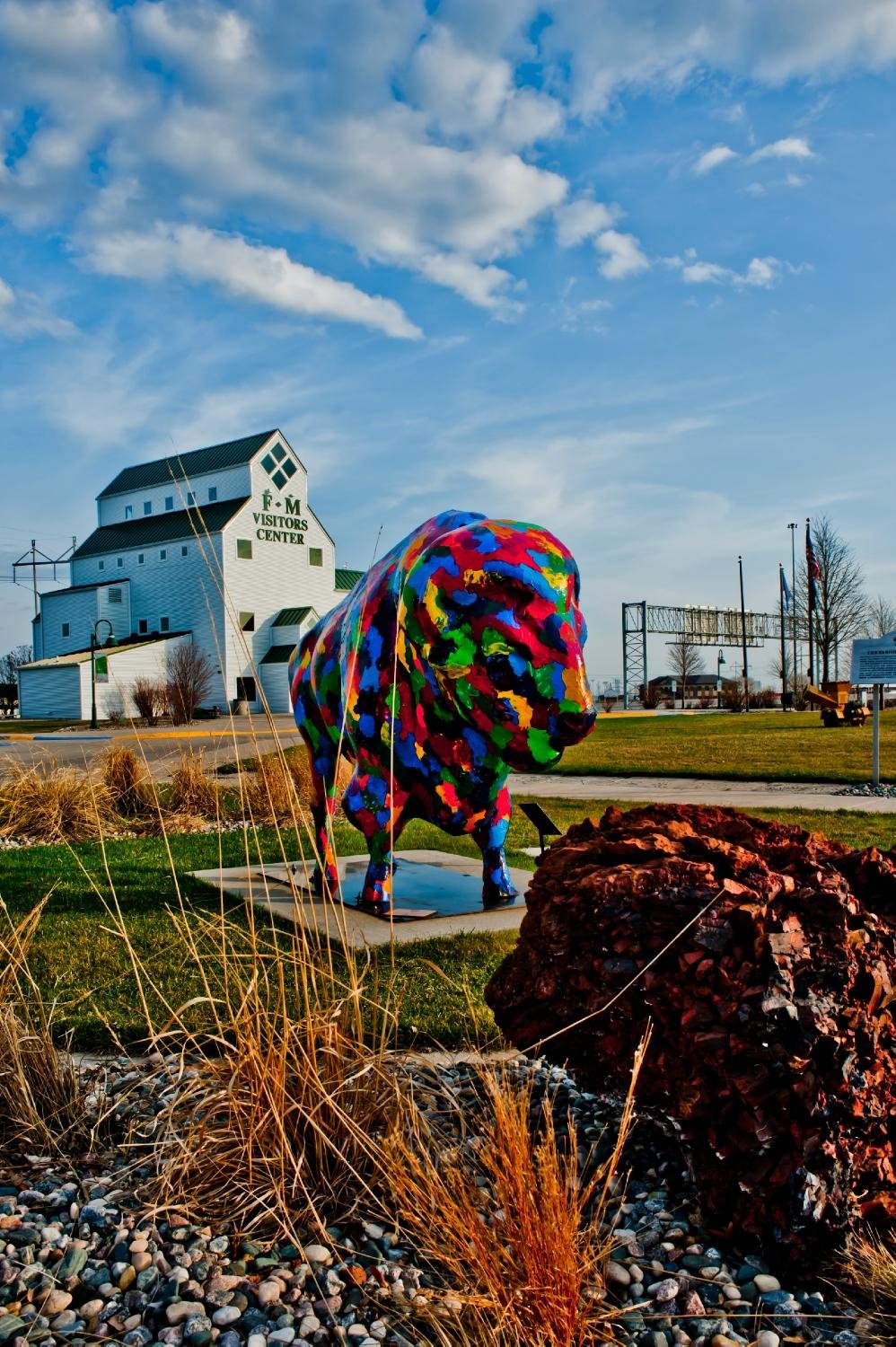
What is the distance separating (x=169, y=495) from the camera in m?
42.9

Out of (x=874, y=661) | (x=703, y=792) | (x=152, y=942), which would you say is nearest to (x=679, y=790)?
(x=703, y=792)

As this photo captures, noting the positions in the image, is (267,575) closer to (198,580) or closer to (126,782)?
(198,580)

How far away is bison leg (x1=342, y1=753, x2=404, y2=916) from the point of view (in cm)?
432

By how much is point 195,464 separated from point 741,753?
31726 millimetres

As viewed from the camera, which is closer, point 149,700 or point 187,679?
point 149,700

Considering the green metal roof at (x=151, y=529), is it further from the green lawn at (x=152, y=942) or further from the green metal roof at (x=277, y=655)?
the green lawn at (x=152, y=942)

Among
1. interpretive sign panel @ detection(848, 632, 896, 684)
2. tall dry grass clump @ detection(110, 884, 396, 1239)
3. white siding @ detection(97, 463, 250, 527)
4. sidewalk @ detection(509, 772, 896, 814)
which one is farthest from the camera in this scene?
white siding @ detection(97, 463, 250, 527)

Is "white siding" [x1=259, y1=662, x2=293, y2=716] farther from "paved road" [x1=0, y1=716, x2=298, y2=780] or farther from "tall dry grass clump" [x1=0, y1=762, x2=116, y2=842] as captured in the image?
"tall dry grass clump" [x1=0, y1=762, x2=116, y2=842]

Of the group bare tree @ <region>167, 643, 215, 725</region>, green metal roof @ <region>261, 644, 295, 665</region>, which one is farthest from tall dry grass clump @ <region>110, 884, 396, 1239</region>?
green metal roof @ <region>261, 644, 295, 665</region>

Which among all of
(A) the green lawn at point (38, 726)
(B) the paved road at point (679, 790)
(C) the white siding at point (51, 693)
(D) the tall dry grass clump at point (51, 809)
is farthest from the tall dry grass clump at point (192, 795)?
(C) the white siding at point (51, 693)

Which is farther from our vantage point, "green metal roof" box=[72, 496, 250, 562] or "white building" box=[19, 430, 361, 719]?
"green metal roof" box=[72, 496, 250, 562]

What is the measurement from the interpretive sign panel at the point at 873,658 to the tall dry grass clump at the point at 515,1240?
1334cm

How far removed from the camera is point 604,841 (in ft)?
8.73

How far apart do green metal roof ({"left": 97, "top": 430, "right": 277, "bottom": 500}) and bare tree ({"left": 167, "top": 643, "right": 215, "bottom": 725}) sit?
7.27 metres
